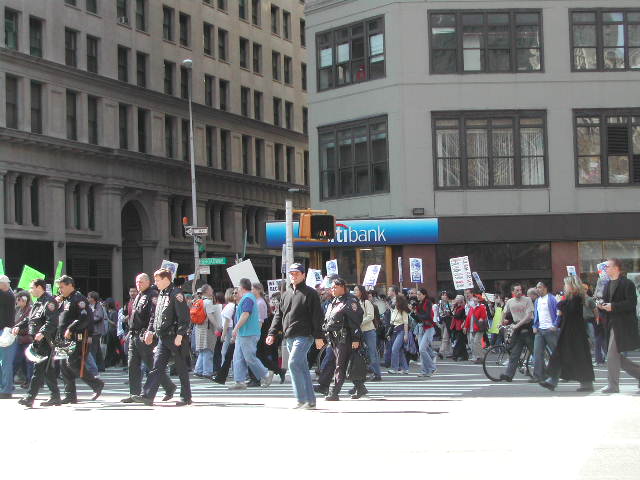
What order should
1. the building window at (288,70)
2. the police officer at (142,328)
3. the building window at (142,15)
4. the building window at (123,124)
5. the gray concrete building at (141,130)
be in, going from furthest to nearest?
1. the building window at (288,70)
2. the building window at (142,15)
3. the building window at (123,124)
4. the gray concrete building at (141,130)
5. the police officer at (142,328)

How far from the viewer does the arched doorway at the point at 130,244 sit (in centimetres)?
5884

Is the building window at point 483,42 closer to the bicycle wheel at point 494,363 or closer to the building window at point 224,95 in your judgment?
the bicycle wheel at point 494,363

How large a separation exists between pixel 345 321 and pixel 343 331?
0.52 ft

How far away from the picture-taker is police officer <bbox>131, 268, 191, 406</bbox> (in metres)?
15.7

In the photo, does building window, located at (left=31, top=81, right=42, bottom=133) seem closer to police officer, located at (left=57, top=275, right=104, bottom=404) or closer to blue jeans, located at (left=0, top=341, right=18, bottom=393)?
blue jeans, located at (left=0, top=341, right=18, bottom=393)

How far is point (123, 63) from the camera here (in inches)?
2251

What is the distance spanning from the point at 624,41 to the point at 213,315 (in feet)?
70.6

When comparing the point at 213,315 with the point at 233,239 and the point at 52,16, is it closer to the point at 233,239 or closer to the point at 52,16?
the point at 52,16

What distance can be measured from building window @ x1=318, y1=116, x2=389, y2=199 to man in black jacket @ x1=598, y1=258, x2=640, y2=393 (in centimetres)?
2136

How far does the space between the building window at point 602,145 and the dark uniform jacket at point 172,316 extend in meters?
24.1

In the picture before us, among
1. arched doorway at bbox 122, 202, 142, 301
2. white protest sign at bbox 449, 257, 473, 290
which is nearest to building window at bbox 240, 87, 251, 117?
arched doorway at bbox 122, 202, 142, 301

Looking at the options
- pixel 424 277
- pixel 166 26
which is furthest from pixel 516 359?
pixel 166 26

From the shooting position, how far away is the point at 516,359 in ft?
63.2

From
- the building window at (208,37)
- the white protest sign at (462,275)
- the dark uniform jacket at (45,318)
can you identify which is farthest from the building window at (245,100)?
the dark uniform jacket at (45,318)
